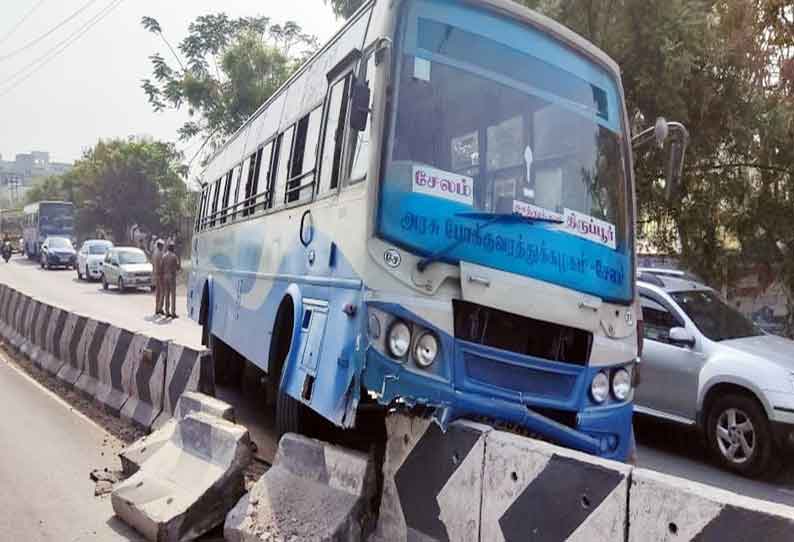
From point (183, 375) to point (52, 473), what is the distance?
124 cm

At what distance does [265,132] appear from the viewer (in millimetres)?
8180

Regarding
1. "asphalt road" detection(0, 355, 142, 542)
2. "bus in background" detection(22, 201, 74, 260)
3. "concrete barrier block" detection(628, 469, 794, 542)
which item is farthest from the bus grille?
"bus in background" detection(22, 201, 74, 260)

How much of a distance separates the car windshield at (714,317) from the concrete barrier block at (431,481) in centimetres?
469

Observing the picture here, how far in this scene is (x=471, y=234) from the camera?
4.25 meters

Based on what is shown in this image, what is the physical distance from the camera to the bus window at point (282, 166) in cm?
659

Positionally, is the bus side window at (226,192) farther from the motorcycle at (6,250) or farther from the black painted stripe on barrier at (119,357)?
the motorcycle at (6,250)

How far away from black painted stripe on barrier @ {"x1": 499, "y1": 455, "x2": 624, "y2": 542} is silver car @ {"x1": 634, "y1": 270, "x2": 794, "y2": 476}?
14.0ft

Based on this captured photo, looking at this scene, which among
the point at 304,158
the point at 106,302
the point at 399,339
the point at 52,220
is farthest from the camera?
the point at 52,220

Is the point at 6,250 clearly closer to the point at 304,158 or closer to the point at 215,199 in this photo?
the point at 215,199

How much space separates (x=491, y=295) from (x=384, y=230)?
Answer: 705 mm

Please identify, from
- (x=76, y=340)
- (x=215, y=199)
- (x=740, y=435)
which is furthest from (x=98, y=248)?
(x=740, y=435)

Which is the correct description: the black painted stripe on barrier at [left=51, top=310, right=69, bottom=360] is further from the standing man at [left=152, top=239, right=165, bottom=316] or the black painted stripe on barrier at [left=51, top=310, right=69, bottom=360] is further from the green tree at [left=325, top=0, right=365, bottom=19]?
the green tree at [left=325, top=0, right=365, bottom=19]

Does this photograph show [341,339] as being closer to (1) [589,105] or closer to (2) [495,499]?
(2) [495,499]

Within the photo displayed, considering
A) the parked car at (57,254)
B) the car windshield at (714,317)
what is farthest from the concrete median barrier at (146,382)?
the parked car at (57,254)
